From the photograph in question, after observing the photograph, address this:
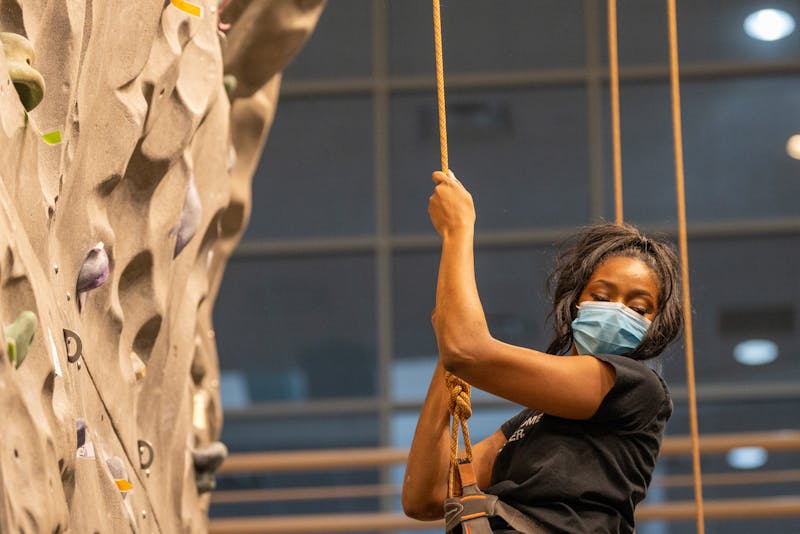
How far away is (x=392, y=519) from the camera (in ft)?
19.5

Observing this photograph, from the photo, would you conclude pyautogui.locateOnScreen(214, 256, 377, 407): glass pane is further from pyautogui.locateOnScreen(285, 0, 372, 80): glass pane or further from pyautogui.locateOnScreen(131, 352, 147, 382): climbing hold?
pyautogui.locateOnScreen(131, 352, 147, 382): climbing hold

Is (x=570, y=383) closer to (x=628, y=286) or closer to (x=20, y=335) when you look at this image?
(x=628, y=286)

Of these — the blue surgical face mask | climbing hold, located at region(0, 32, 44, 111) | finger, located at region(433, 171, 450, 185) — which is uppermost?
climbing hold, located at region(0, 32, 44, 111)

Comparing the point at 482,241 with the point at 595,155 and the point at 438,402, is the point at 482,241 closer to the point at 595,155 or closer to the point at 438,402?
the point at 595,155

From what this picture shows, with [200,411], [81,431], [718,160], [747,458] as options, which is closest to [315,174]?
[718,160]

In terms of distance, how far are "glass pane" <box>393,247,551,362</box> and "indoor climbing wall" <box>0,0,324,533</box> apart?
12.9 ft

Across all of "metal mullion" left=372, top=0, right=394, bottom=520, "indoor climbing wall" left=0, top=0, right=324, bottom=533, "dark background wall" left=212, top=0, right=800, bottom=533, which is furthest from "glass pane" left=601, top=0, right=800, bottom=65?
"indoor climbing wall" left=0, top=0, right=324, bottom=533

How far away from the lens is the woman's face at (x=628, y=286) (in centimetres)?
243

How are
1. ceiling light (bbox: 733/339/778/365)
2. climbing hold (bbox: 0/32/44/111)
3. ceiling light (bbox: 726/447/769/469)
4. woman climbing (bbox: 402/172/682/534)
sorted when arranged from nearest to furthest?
climbing hold (bbox: 0/32/44/111)
woman climbing (bbox: 402/172/682/534)
ceiling light (bbox: 726/447/769/469)
ceiling light (bbox: 733/339/778/365)

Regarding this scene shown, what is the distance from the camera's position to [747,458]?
304 inches

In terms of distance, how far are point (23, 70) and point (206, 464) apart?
1778mm

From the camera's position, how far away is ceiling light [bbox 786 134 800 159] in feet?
26.2

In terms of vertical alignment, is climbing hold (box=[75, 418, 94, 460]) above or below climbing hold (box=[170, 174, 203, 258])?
below

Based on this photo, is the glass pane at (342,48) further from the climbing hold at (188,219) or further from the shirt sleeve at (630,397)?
the shirt sleeve at (630,397)
